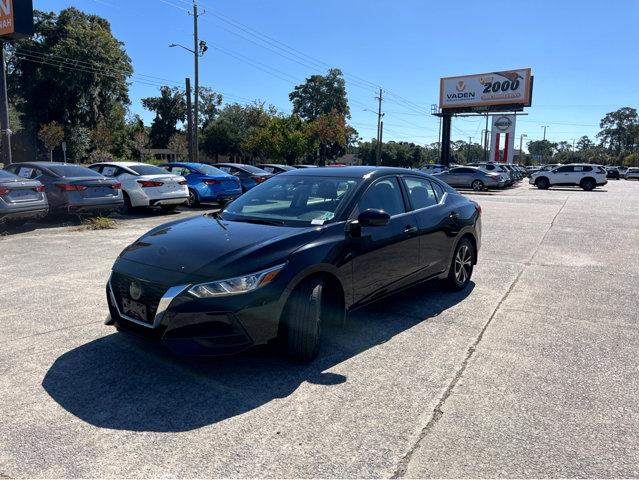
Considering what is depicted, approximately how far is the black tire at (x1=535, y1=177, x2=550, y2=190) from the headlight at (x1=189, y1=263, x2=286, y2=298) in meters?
31.9

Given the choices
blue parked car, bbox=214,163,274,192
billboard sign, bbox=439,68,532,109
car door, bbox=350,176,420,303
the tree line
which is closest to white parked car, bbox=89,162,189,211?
blue parked car, bbox=214,163,274,192

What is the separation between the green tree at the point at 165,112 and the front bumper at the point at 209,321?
8948cm

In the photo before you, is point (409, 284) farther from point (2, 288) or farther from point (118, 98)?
point (118, 98)

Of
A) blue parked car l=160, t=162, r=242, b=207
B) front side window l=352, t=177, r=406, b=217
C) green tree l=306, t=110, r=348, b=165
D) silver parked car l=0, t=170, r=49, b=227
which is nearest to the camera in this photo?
front side window l=352, t=177, r=406, b=217

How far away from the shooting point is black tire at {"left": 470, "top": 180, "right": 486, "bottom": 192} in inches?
1116

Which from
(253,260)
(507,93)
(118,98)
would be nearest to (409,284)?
(253,260)

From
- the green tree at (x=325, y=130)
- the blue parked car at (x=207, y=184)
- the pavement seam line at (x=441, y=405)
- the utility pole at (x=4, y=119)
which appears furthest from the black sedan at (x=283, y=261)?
the green tree at (x=325, y=130)

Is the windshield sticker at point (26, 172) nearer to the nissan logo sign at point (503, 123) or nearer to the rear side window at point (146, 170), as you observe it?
the rear side window at point (146, 170)

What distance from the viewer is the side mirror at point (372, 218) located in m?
4.18

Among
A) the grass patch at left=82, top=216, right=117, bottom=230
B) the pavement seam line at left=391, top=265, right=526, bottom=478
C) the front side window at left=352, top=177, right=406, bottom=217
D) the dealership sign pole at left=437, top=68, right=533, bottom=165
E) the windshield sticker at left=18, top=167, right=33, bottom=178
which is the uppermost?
the dealership sign pole at left=437, top=68, right=533, bottom=165

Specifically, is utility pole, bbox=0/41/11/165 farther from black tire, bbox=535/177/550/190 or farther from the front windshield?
black tire, bbox=535/177/550/190

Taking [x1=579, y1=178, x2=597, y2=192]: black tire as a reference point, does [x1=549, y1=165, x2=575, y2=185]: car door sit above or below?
above

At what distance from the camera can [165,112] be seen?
87.7 metres

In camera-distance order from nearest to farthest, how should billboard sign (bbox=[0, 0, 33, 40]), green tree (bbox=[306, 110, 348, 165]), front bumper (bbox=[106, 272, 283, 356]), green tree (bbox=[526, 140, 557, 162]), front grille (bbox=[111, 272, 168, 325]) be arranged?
1. front bumper (bbox=[106, 272, 283, 356])
2. front grille (bbox=[111, 272, 168, 325])
3. billboard sign (bbox=[0, 0, 33, 40])
4. green tree (bbox=[306, 110, 348, 165])
5. green tree (bbox=[526, 140, 557, 162])
